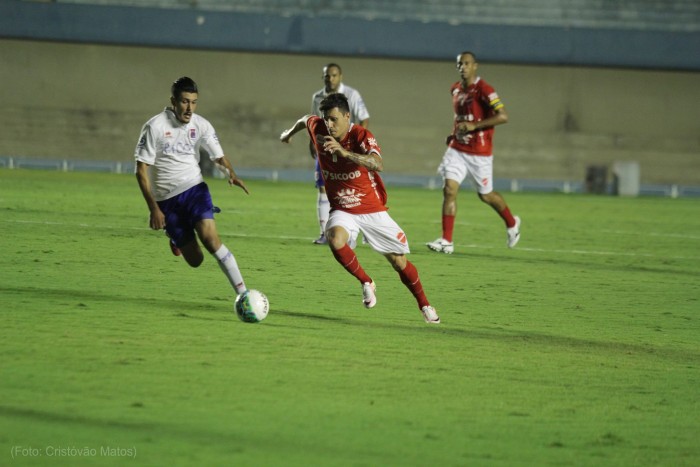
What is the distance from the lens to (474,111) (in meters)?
14.4

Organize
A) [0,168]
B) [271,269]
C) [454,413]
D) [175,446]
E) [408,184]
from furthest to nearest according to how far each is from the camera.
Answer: [408,184] → [0,168] → [271,269] → [454,413] → [175,446]

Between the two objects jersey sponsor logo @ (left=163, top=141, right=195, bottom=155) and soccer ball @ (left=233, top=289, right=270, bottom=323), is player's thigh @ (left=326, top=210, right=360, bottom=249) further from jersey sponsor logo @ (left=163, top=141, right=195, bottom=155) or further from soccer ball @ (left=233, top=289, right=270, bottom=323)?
jersey sponsor logo @ (left=163, top=141, right=195, bottom=155)

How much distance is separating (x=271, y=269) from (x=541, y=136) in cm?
2311

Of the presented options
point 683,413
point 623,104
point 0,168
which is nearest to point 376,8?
point 623,104

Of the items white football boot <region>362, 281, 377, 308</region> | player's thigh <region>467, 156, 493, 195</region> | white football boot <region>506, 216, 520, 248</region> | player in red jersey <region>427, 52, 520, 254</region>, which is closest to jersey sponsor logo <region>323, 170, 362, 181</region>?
white football boot <region>362, 281, 377, 308</region>

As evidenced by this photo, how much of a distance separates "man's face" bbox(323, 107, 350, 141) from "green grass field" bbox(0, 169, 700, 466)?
4.71 feet

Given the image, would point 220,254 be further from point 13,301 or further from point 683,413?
point 683,413

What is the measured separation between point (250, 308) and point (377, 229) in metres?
1.28

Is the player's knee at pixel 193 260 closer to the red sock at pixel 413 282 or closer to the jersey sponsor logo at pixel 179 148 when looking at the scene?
the jersey sponsor logo at pixel 179 148

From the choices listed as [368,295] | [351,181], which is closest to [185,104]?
[351,181]

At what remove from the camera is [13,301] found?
8727 mm

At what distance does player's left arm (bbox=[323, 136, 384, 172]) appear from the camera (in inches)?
323

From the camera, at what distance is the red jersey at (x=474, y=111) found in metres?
14.2

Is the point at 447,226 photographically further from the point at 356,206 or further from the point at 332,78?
the point at 356,206
